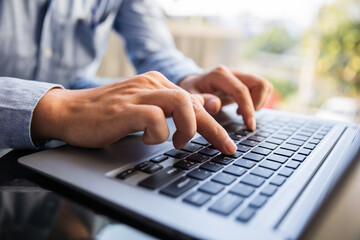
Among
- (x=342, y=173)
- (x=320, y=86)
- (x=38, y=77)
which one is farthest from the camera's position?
(x=320, y=86)

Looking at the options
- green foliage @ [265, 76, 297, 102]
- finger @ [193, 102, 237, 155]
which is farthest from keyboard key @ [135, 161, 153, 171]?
green foliage @ [265, 76, 297, 102]

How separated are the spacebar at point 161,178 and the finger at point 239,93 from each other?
0.85 feet

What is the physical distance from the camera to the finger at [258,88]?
2.18 ft

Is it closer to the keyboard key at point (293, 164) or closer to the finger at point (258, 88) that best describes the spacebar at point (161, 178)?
the keyboard key at point (293, 164)

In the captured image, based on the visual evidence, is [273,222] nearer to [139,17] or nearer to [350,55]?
[139,17]

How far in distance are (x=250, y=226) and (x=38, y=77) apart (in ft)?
2.56

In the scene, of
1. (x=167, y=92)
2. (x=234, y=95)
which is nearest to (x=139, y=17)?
(x=234, y=95)

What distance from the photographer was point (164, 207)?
0.82ft

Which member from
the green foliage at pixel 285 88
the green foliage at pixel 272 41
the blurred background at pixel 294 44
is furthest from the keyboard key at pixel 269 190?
the green foliage at pixel 272 41

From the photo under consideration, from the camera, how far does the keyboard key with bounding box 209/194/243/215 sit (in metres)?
0.25

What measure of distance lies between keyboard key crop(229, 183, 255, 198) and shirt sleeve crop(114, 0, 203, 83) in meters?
0.69

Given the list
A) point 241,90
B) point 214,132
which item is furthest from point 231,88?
point 214,132

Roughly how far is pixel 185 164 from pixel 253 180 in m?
0.08

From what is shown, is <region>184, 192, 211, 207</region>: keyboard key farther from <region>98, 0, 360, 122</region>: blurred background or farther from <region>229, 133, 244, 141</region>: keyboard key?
<region>98, 0, 360, 122</region>: blurred background
